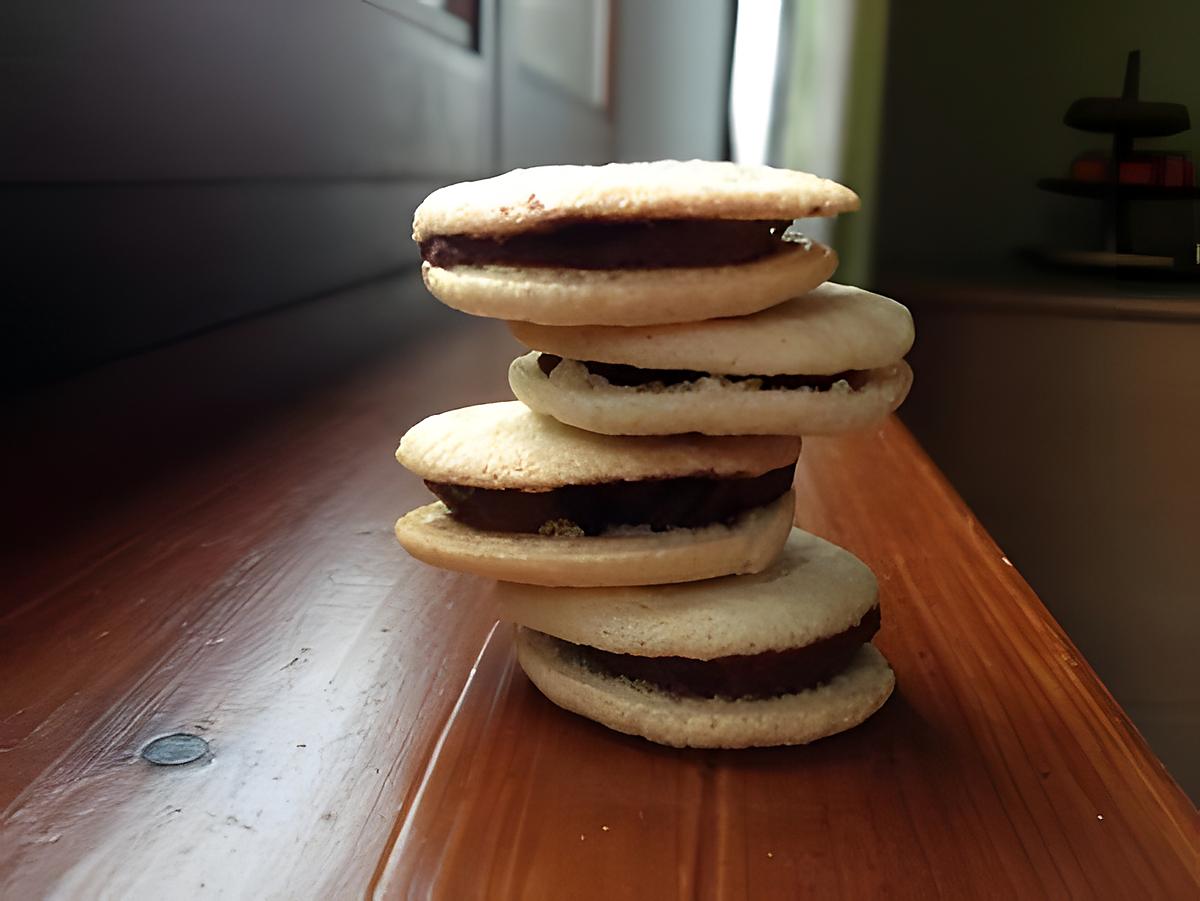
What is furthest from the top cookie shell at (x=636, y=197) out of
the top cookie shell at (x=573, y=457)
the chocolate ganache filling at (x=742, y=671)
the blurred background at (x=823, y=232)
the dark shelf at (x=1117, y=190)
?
the dark shelf at (x=1117, y=190)

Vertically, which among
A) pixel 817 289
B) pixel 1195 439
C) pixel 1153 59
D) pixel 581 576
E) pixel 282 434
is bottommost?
pixel 1195 439

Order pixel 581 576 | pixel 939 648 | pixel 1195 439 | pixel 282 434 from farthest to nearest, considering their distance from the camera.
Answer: pixel 1195 439 < pixel 282 434 < pixel 939 648 < pixel 581 576

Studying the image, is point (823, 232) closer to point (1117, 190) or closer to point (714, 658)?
point (1117, 190)

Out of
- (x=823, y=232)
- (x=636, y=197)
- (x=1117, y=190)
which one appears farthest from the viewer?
(x=823, y=232)

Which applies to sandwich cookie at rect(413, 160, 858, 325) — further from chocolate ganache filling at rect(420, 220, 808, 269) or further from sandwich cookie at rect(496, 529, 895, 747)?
sandwich cookie at rect(496, 529, 895, 747)

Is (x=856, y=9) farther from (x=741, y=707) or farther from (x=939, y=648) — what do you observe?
(x=741, y=707)

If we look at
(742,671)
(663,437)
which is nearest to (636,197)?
(663,437)

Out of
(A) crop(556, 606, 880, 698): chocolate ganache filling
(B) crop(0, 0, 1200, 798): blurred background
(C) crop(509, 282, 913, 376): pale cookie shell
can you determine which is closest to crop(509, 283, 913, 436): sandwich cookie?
(C) crop(509, 282, 913, 376): pale cookie shell

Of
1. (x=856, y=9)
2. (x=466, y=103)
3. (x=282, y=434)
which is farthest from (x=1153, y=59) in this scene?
(x=282, y=434)
